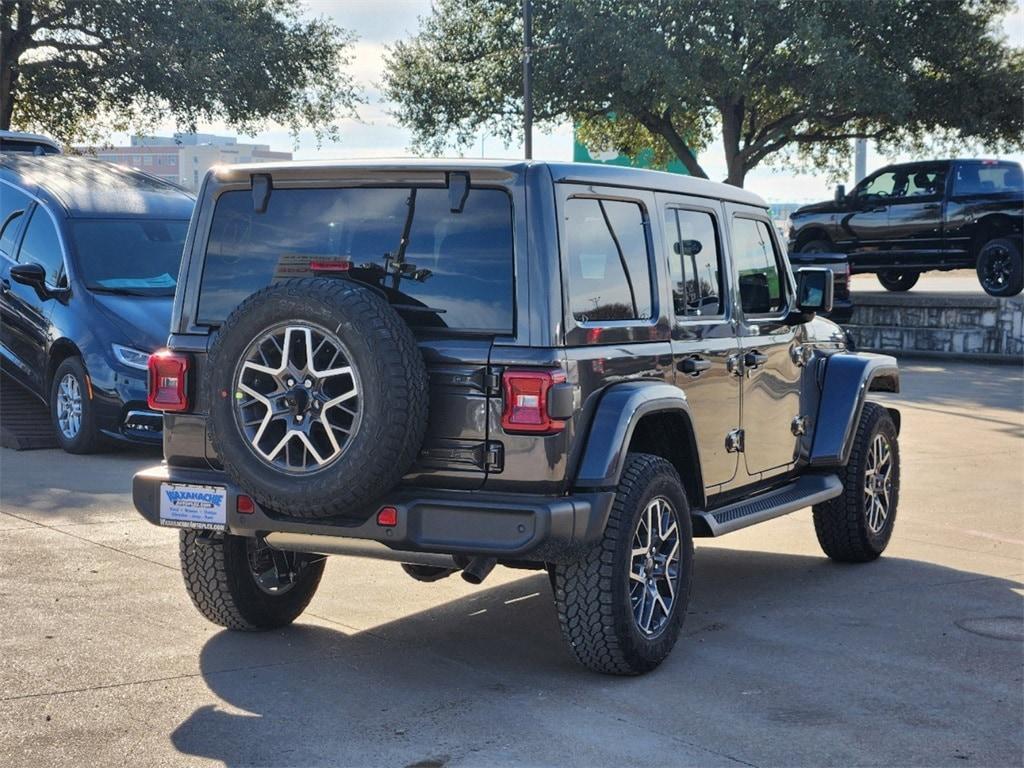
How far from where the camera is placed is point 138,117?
3028 cm

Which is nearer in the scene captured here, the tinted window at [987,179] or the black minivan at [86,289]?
the black minivan at [86,289]

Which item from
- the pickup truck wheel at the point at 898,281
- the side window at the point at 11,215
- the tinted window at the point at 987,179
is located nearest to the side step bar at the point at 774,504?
the side window at the point at 11,215

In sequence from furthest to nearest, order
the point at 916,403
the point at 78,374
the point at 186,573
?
the point at 916,403
the point at 78,374
the point at 186,573

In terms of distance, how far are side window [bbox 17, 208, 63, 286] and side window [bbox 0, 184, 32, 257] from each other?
152 mm

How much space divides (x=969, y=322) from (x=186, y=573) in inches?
639

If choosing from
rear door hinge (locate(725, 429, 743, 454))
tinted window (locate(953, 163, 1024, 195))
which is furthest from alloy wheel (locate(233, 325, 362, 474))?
tinted window (locate(953, 163, 1024, 195))

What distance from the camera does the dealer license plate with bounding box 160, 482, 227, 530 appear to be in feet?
18.2

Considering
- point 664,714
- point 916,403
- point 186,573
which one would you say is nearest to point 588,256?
point 664,714

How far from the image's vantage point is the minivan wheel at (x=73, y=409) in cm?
1116

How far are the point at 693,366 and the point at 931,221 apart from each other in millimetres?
16627

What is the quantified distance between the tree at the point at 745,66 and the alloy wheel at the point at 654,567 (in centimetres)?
2387

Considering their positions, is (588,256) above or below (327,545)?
above

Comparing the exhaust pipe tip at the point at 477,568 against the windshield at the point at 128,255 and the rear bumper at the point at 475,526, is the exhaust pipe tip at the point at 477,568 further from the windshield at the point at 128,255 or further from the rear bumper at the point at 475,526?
the windshield at the point at 128,255

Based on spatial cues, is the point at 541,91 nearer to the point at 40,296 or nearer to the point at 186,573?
the point at 40,296
